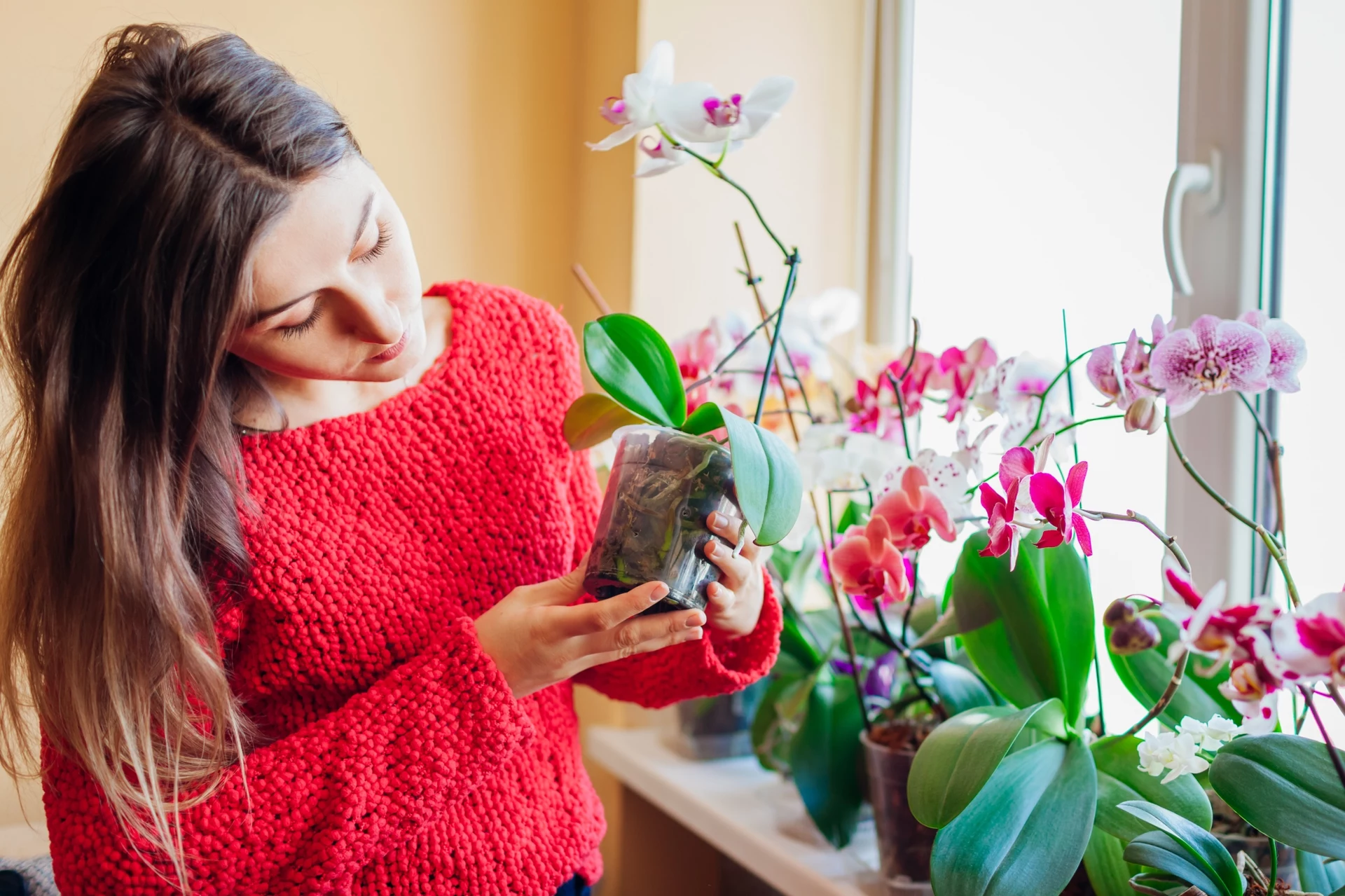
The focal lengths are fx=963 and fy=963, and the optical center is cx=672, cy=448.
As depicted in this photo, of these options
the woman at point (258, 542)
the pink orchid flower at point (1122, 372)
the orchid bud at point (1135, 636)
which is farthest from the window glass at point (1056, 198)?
the woman at point (258, 542)

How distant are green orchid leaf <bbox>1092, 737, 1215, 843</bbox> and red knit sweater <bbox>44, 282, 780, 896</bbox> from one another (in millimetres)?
285

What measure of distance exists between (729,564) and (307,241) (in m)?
0.38

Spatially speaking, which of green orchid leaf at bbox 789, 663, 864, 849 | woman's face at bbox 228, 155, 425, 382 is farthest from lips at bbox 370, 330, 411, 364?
green orchid leaf at bbox 789, 663, 864, 849

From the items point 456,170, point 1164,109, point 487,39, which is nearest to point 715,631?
point 1164,109

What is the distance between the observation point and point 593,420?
0.82m

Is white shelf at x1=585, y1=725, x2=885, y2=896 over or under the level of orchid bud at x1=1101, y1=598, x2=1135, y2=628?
under

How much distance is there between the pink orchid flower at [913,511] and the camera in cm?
79

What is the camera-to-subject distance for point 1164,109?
104 cm

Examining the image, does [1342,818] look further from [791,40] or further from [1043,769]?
[791,40]

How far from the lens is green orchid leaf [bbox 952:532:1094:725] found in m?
0.79

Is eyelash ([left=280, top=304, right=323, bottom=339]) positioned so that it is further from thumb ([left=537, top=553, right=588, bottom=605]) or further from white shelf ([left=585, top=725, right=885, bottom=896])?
white shelf ([left=585, top=725, right=885, bottom=896])

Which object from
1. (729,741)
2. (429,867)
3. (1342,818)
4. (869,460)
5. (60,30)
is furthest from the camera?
(729,741)

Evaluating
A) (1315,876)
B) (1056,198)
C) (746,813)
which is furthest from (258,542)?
(1056,198)

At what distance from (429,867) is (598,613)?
0.29 meters
